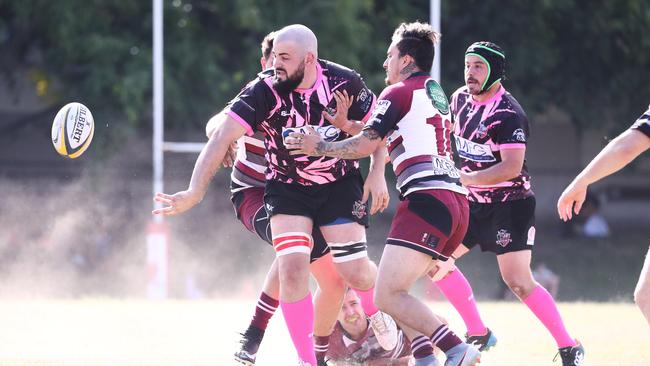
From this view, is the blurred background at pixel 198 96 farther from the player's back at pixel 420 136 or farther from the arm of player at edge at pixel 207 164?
the player's back at pixel 420 136

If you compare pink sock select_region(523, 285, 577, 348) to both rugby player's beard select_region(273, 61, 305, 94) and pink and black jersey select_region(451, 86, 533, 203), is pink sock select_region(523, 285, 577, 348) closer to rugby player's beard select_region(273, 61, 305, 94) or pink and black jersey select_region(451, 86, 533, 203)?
pink and black jersey select_region(451, 86, 533, 203)

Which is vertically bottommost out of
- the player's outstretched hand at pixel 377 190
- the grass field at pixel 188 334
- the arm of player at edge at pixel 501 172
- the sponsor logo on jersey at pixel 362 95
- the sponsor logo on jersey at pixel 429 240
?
the grass field at pixel 188 334

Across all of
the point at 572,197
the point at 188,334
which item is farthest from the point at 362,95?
the point at 188,334

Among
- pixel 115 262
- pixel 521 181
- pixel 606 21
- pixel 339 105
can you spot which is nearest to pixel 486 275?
pixel 606 21

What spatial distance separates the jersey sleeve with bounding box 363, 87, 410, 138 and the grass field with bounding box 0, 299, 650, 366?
218 centimetres

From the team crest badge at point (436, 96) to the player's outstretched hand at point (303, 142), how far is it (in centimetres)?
74

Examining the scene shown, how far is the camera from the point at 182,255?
803 inches

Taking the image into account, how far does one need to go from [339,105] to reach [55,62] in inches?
589

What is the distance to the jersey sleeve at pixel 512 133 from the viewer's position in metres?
7.84

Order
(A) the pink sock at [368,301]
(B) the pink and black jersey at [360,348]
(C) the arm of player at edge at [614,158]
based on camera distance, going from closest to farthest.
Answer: (C) the arm of player at edge at [614,158], (A) the pink sock at [368,301], (B) the pink and black jersey at [360,348]

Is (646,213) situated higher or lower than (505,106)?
lower

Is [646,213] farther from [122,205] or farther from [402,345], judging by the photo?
[402,345]

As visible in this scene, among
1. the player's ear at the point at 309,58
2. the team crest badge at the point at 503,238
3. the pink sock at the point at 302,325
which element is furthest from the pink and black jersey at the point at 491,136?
the pink sock at the point at 302,325

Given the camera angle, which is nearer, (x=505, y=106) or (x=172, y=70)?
(x=505, y=106)
